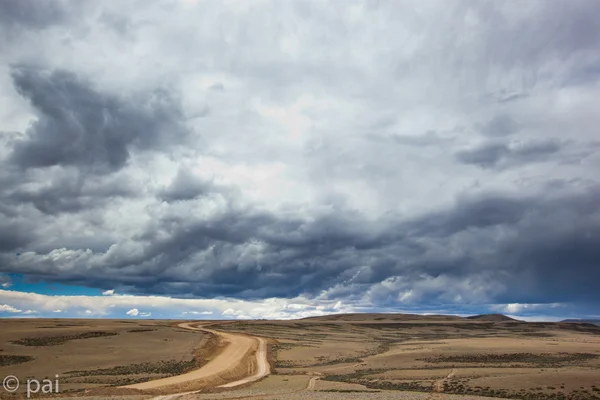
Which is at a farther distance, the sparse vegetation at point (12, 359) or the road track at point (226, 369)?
the sparse vegetation at point (12, 359)

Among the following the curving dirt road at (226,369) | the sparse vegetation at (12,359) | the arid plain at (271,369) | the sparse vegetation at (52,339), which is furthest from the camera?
the sparse vegetation at (52,339)

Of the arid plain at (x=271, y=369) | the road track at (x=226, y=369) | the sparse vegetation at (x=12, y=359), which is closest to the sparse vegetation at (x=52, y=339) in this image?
the arid plain at (x=271, y=369)

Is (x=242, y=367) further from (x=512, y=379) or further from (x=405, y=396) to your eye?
(x=512, y=379)

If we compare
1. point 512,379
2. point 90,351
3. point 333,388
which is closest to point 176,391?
point 333,388

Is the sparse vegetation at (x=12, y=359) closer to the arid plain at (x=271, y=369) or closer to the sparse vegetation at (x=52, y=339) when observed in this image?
the arid plain at (x=271, y=369)

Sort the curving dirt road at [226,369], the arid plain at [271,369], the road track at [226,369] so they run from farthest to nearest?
the curving dirt road at [226,369] < the road track at [226,369] < the arid plain at [271,369]

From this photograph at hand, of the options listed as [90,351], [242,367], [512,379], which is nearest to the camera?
[512,379]

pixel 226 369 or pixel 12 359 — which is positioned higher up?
pixel 12 359

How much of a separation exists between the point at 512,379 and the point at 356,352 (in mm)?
45474

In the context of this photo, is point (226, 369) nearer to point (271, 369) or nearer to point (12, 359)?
point (271, 369)

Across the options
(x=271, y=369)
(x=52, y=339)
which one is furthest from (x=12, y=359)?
(x=271, y=369)

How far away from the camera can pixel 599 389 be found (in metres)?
39.3

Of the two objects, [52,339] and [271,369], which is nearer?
[271,369]

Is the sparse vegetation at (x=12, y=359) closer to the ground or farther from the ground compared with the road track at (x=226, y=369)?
farther from the ground
